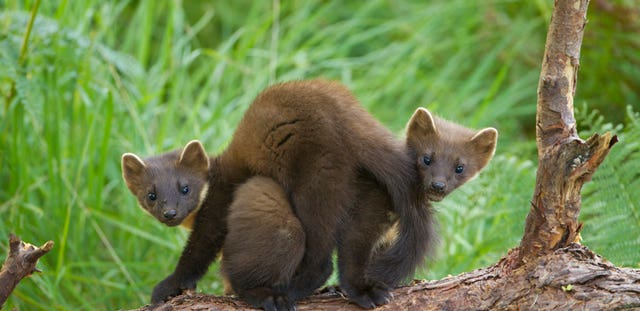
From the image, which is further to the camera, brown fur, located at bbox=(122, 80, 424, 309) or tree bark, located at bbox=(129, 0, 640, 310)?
brown fur, located at bbox=(122, 80, 424, 309)

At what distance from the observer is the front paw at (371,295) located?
4.69 metres

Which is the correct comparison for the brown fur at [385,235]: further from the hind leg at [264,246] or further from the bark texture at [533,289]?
the hind leg at [264,246]

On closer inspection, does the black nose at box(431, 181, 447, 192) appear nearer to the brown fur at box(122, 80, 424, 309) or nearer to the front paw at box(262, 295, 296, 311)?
the brown fur at box(122, 80, 424, 309)

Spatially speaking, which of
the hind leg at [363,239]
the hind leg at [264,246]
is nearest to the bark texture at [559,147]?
the hind leg at [363,239]

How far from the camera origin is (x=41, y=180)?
23.3 feet

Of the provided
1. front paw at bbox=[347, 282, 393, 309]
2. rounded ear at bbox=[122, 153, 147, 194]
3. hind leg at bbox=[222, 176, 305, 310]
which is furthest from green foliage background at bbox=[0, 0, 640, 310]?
hind leg at bbox=[222, 176, 305, 310]

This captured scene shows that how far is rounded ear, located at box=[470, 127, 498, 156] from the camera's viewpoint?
548cm

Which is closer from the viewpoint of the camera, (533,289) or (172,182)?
(533,289)

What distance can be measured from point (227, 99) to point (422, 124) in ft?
12.3

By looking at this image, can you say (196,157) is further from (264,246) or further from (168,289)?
(264,246)

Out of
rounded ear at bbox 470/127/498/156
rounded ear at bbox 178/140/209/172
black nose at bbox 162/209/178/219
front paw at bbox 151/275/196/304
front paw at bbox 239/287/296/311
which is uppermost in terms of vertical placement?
rounded ear at bbox 470/127/498/156

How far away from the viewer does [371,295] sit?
4723mm

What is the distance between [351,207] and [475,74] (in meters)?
5.31

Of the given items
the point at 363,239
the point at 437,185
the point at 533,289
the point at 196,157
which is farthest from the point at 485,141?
the point at 196,157
